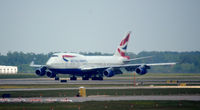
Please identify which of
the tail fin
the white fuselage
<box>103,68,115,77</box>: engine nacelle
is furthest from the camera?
the tail fin

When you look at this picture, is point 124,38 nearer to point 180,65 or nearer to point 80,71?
point 80,71

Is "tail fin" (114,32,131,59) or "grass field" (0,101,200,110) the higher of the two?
"tail fin" (114,32,131,59)

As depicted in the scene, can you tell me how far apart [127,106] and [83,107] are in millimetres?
4423

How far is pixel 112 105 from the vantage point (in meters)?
50.1

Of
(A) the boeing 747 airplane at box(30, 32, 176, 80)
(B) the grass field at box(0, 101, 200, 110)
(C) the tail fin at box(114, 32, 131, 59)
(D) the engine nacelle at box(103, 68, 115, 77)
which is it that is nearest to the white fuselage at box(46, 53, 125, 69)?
(A) the boeing 747 airplane at box(30, 32, 176, 80)

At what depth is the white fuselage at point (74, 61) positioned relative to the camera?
109 metres

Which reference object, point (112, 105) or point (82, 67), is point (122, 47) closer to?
point (82, 67)

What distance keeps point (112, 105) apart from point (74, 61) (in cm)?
6183

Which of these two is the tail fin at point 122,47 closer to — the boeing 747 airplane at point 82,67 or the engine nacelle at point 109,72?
the boeing 747 airplane at point 82,67

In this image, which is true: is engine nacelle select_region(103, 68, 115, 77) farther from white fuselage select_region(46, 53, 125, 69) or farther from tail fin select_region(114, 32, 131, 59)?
tail fin select_region(114, 32, 131, 59)

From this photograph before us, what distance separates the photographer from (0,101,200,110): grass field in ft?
157

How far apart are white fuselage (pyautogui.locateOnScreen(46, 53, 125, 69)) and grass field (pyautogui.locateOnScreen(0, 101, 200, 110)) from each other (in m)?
55.6

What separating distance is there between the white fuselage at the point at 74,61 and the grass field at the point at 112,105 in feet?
182

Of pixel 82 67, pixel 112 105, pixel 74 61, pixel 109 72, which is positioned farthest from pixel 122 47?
pixel 112 105
